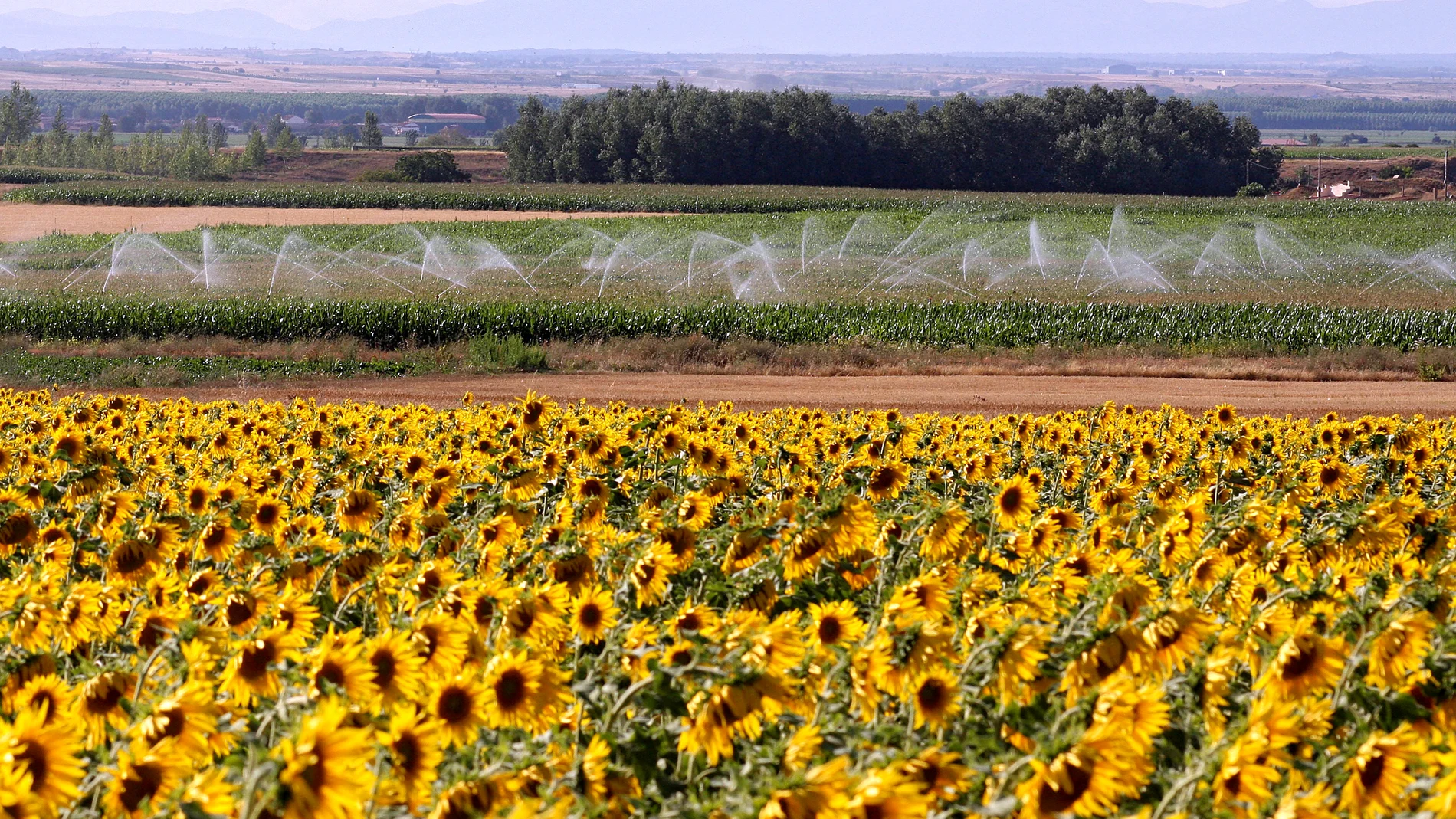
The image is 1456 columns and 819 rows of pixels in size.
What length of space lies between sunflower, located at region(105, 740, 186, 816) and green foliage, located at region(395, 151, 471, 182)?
100m

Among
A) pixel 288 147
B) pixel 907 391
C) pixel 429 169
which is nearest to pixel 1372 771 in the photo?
pixel 907 391

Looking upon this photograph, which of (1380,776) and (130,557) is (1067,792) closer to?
(1380,776)

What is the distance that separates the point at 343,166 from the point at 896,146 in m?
47.5

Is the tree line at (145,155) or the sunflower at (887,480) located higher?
the sunflower at (887,480)

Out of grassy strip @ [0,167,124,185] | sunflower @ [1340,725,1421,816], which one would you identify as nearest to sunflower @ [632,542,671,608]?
sunflower @ [1340,725,1421,816]

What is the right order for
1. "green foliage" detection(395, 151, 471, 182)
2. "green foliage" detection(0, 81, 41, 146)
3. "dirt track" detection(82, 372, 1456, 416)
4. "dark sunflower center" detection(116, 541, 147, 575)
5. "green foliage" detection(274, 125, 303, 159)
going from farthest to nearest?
"green foliage" detection(0, 81, 41, 146), "green foliage" detection(274, 125, 303, 159), "green foliage" detection(395, 151, 471, 182), "dirt track" detection(82, 372, 1456, 416), "dark sunflower center" detection(116, 541, 147, 575)

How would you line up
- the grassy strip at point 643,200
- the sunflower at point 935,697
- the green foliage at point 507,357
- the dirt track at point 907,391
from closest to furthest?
the sunflower at point 935,697 → the dirt track at point 907,391 → the green foliage at point 507,357 → the grassy strip at point 643,200

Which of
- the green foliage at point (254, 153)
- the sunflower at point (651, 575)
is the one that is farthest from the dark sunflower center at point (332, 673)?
the green foliage at point (254, 153)

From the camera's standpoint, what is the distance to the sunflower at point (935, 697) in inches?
148

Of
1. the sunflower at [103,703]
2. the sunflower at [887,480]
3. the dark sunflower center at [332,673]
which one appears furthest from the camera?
the sunflower at [887,480]

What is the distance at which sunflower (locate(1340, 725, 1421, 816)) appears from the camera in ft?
10.9

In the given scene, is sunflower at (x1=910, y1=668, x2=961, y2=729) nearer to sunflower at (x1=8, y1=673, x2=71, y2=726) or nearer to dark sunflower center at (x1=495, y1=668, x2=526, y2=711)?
dark sunflower center at (x1=495, y1=668, x2=526, y2=711)

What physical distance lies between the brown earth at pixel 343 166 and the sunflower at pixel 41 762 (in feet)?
338

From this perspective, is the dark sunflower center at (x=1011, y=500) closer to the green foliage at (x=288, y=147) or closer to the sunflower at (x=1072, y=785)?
the sunflower at (x=1072, y=785)
